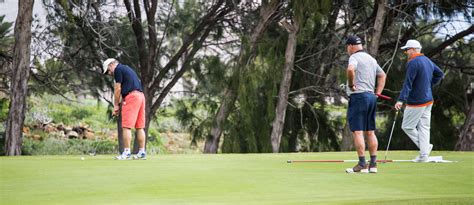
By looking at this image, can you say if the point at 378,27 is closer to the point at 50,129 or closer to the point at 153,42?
the point at 153,42

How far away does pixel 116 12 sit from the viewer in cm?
2075

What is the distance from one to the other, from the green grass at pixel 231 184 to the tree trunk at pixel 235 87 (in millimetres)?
10358

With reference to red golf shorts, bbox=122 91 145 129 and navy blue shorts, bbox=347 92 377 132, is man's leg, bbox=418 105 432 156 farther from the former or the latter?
red golf shorts, bbox=122 91 145 129

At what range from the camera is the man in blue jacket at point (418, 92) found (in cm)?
1043

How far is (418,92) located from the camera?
34.7 ft

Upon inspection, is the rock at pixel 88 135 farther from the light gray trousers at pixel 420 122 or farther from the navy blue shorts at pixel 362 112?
the navy blue shorts at pixel 362 112

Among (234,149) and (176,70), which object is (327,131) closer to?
(234,149)

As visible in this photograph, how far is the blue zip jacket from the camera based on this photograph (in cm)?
1040

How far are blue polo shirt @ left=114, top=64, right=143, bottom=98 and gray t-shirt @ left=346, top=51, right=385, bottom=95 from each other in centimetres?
336

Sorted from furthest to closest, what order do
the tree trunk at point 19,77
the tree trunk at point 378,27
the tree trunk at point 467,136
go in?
the tree trunk at point 467,136 < the tree trunk at point 378,27 < the tree trunk at point 19,77

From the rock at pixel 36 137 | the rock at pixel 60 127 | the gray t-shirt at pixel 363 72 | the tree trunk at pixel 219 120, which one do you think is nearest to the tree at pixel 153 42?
the tree trunk at pixel 219 120

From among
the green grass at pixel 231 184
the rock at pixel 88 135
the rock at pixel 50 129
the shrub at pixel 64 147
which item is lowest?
the shrub at pixel 64 147

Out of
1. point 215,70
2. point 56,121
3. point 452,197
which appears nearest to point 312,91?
point 215,70

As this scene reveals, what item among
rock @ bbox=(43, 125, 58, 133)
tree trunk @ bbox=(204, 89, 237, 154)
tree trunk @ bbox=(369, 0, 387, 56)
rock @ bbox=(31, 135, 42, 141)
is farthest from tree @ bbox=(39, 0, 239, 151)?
tree trunk @ bbox=(369, 0, 387, 56)
